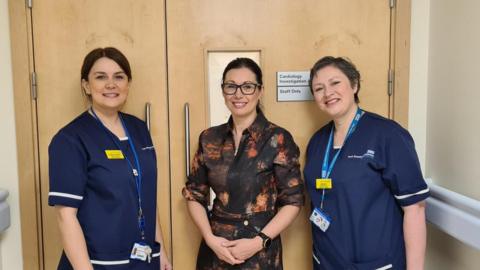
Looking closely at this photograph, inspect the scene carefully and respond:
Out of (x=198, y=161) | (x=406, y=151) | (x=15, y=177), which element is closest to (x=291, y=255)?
(x=198, y=161)

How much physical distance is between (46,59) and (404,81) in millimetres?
1684

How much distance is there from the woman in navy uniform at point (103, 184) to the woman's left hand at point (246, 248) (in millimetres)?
340

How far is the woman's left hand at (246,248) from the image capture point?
1457 millimetres

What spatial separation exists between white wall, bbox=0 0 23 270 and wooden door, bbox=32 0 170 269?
119 mm

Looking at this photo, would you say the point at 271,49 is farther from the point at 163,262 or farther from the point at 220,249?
the point at 163,262

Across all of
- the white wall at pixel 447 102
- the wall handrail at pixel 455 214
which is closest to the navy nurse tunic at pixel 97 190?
the wall handrail at pixel 455 214

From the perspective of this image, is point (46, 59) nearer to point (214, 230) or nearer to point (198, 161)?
point (198, 161)

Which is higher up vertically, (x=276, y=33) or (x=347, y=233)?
(x=276, y=33)

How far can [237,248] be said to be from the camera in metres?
1.47

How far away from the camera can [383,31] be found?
72.3 inches

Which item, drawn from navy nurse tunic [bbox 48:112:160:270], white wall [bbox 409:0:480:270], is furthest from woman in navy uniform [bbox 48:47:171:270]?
white wall [bbox 409:0:480:270]

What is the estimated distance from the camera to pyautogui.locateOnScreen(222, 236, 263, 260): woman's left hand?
57.4 inches

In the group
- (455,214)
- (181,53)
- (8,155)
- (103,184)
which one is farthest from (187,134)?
(455,214)

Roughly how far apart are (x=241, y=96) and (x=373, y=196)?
63 centimetres
